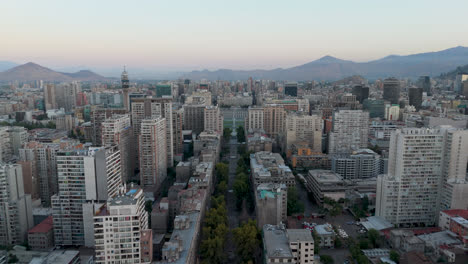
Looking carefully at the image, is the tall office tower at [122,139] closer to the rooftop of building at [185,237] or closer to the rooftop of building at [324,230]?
the rooftop of building at [185,237]

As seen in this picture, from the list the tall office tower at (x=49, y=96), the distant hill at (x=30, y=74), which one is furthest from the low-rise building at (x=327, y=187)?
the distant hill at (x=30, y=74)

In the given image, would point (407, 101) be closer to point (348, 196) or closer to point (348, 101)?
point (348, 101)

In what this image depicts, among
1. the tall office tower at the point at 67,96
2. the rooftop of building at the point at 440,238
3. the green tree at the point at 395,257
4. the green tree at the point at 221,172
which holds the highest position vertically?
the tall office tower at the point at 67,96

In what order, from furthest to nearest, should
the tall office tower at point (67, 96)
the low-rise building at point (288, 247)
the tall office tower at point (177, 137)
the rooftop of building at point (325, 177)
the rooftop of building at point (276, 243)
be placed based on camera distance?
the tall office tower at point (67, 96) < the tall office tower at point (177, 137) < the rooftop of building at point (325, 177) < the rooftop of building at point (276, 243) < the low-rise building at point (288, 247)

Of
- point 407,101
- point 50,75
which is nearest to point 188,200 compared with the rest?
point 407,101

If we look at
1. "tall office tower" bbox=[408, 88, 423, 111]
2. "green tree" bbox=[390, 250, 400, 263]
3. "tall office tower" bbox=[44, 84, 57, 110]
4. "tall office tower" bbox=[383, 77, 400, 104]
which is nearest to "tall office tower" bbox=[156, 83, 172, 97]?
"tall office tower" bbox=[44, 84, 57, 110]

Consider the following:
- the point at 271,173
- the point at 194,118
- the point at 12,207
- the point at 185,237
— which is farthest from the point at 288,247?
the point at 194,118

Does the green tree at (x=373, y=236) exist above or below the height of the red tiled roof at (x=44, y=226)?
below

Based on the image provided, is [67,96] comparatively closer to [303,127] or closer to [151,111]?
[151,111]
